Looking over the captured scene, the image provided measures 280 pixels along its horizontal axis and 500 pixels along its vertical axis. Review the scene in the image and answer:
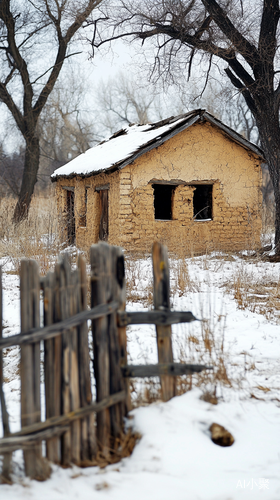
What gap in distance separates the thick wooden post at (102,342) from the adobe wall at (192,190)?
25.1 ft

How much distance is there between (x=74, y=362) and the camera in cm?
267

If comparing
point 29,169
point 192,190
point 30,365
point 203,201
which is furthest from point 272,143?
point 29,169

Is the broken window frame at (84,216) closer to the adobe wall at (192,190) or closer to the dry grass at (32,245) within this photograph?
the dry grass at (32,245)

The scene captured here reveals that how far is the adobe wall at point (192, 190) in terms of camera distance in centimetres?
1077

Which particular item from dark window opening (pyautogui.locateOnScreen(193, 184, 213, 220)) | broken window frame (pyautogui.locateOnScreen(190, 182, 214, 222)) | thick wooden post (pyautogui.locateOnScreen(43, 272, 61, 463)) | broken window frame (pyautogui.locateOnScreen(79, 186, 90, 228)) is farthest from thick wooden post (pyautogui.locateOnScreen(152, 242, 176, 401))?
broken window frame (pyautogui.locateOnScreen(79, 186, 90, 228))

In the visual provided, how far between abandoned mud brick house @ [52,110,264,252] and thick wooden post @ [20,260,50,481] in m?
7.80

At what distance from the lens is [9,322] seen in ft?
19.9

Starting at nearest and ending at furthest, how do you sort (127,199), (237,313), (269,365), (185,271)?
(269,365) < (237,313) < (185,271) < (127,199)

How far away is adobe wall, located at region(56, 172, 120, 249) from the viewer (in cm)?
1098

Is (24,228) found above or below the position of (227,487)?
above

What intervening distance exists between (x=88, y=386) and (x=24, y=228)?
823cm

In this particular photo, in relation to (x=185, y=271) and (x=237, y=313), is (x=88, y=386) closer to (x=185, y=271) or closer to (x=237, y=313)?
(x=237, y=313)

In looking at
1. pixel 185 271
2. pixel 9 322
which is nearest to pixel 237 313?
pixel 185 271

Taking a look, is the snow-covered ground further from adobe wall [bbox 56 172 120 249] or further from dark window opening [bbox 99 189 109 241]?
dark window opening [bbox 99 189 109 241]
